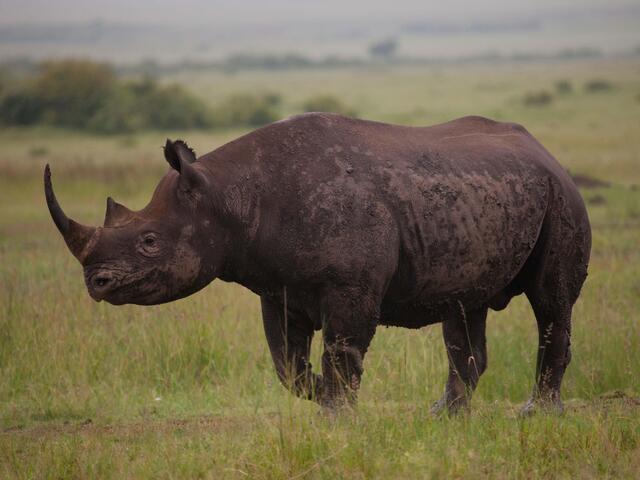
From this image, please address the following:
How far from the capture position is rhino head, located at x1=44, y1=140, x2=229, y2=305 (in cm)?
592

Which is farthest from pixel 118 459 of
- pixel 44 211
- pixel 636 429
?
pixel 44 211

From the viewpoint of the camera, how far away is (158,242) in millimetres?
6023

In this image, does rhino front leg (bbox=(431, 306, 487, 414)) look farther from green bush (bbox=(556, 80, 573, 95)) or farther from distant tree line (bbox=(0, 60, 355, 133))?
green bush (bbox=(556, 80, 573, 95))

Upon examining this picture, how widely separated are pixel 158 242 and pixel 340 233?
947 mm

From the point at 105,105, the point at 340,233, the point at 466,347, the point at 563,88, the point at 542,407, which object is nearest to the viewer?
the point at 340,233

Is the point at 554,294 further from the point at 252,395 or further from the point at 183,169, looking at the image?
the point at 183,169

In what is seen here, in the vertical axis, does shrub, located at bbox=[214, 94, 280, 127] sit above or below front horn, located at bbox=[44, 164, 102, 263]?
above

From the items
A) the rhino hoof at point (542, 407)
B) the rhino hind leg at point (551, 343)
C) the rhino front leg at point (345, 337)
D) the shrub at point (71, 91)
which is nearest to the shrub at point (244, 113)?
the shrub at point (71, 91)

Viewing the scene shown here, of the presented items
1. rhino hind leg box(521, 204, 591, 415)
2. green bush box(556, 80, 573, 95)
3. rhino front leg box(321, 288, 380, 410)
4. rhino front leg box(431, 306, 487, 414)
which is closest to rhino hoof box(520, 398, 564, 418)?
rhino hind leg box(521, 204, 591, 415)

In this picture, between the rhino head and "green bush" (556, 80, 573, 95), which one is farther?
"green bush" (556, 80, 573, 95)

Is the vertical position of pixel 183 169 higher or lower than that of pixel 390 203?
higher

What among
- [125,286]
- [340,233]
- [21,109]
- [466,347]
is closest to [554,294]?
[466,347]

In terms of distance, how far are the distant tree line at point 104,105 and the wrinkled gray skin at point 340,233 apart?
28006 millimetres

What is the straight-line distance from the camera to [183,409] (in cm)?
789
